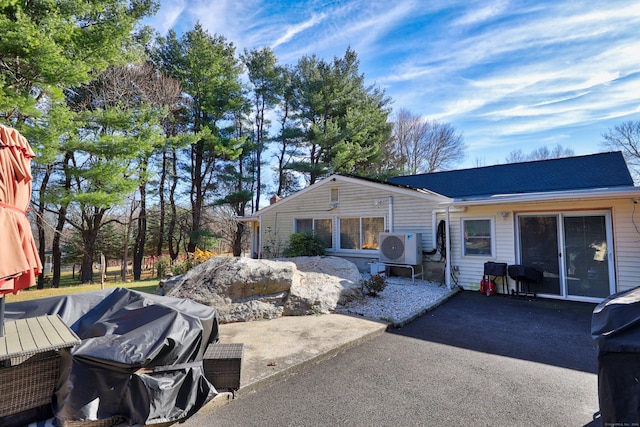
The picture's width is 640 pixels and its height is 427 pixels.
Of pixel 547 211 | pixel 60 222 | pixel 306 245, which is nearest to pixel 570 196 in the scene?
pixel 547 211

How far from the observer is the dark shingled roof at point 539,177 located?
29.7 feet

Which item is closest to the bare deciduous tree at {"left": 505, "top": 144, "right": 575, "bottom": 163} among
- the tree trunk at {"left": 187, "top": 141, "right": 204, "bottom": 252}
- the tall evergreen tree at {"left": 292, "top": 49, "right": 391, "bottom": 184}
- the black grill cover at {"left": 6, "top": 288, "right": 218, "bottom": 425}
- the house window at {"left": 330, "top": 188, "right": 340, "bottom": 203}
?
the tall evergreen tree at {"left": 292, "top": 49, "right": 391, "bottom": 184}

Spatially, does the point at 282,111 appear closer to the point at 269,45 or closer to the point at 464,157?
the point at 269,45

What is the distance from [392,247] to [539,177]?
6.16m

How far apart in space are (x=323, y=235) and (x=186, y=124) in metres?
11.8

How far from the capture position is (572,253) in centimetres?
679

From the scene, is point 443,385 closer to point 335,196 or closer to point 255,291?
point 255,291

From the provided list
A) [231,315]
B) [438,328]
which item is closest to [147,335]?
[231,315]

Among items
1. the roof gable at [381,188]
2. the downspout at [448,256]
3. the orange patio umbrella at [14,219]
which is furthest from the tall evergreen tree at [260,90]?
the orange patio umbrella at [14,219]

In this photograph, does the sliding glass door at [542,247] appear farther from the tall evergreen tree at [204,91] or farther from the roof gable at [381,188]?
the tall evergreen tree at [204,91]

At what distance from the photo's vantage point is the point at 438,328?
16.4ft

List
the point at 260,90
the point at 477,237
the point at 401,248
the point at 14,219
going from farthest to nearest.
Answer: the point at 260,90, the point at 401,248, the point at 477,237, the point at 14,219

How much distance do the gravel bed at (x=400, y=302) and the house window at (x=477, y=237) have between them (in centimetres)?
126

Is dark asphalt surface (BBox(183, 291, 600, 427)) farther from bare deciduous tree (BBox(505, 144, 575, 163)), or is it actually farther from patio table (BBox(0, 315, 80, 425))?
bare deciduous tree (BBox(505, 144, 575, 163))
